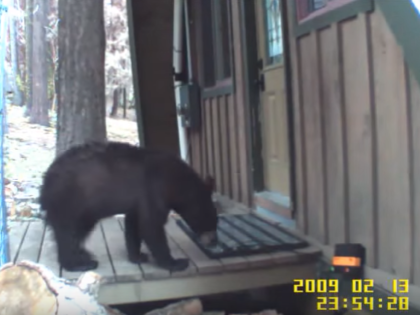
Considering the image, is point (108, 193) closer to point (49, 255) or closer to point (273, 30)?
point (49, 255)

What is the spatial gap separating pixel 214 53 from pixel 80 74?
1.69 meters

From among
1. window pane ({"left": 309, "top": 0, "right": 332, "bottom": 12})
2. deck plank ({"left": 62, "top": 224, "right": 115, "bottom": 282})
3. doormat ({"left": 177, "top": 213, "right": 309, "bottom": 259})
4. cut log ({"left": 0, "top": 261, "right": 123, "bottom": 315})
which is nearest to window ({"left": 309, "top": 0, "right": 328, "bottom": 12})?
window pane ({"left": 309, "top": 0, "right": 332, "bottom": 12})

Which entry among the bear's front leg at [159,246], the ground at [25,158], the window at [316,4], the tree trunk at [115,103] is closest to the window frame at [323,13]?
the window at [316,4]

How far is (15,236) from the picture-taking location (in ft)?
16.8

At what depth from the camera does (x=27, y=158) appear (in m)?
14.2

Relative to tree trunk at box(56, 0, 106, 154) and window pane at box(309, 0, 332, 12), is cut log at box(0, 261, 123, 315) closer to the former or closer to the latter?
window pane at box(309, 0, 332, 12)

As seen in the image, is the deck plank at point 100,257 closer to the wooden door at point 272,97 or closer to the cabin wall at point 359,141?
the cabin wall at point 359,141

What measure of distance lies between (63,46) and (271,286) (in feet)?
12.0

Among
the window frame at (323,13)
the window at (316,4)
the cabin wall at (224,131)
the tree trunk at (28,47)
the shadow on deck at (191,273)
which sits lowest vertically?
the shadow on deck at (191,273)

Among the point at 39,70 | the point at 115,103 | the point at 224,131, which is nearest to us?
the point at 224,131

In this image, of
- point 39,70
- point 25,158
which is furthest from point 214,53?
point 39,70

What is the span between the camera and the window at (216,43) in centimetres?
696

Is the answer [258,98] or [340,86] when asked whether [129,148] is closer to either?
[340,86]

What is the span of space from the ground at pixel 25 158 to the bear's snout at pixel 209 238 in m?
3.43
